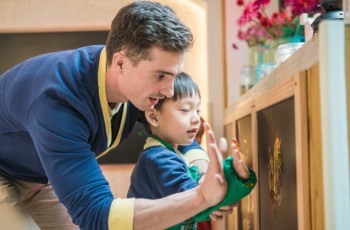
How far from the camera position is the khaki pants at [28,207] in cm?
148

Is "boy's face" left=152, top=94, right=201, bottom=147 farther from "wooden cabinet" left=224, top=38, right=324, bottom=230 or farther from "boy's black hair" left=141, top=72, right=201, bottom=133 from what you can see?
"wooden cabinet" left=224, top=38, right=324, bottom=230

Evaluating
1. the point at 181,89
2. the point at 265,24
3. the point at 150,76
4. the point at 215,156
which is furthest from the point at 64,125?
the point at 265,24

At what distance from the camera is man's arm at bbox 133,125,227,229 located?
106 cm

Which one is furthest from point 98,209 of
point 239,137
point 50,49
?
point 50,49

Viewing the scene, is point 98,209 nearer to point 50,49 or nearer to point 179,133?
point 179,133

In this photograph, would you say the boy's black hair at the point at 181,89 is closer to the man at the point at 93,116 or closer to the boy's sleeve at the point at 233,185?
the man at the point at 93,116

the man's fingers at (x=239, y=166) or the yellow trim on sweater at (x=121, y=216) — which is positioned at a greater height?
the man's fingers at (x=239, y=166)

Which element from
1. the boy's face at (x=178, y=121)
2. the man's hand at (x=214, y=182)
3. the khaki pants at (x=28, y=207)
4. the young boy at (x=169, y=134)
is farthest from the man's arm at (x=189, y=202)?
the khaki pants at (x=28, y=207)

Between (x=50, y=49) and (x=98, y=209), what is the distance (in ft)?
7.02

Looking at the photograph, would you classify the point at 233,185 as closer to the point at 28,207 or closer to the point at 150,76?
the point at 150,76

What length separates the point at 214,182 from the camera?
1.05 meters

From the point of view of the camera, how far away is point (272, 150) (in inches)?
49.5

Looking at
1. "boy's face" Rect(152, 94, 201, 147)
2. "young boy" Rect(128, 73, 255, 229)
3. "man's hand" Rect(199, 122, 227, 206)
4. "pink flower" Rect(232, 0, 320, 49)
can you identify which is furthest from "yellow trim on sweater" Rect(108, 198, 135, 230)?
"pink flower" Rect(232, 0, 320, 49)

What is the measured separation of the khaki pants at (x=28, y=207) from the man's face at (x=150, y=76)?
50 centimetres
